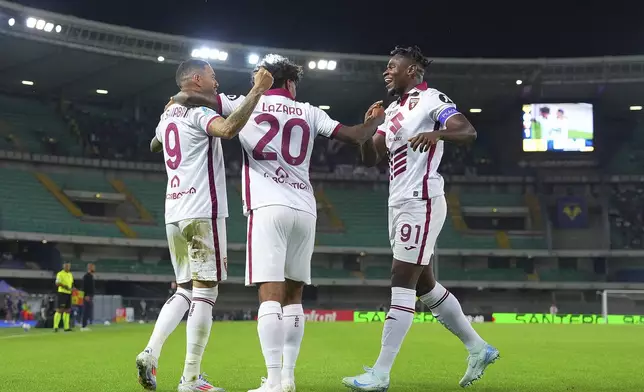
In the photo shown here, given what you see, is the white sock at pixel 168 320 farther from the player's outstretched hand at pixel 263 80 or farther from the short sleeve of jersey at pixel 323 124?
the player's outstretched hand at pixel 263 80

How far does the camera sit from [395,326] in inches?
223

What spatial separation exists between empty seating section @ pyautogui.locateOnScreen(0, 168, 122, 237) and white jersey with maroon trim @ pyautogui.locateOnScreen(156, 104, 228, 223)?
1265 inches

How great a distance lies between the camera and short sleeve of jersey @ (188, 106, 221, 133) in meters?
5.69

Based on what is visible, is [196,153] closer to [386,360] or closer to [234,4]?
[386,360]

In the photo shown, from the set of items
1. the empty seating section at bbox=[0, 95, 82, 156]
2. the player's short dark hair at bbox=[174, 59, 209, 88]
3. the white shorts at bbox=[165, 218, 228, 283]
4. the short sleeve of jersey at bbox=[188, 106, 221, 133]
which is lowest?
the white shorts at bbox=[165, 218, 228, 283]

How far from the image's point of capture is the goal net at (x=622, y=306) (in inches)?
1328

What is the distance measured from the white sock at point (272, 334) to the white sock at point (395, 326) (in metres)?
0.93

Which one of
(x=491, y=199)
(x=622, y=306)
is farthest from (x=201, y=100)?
(x=491, y=199)

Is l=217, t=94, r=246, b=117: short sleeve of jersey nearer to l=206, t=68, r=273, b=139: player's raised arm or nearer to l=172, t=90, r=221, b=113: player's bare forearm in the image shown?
l=172, t=90, r=221, b=113: player's bare forearm

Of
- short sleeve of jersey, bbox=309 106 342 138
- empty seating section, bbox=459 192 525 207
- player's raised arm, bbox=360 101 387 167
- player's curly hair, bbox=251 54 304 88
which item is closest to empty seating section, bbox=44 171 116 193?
empty seating section, bbox=459 192 525 207

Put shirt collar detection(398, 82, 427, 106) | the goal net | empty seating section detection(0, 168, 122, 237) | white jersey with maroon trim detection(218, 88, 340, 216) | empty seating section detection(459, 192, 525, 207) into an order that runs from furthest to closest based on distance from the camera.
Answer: empty seating section detection(459, 192, 525, 207) → empty seating section detection(0, 168, 122, 237) → the goal net → shirt collar detection(398, 82, 427, 106) → white jersey with maroon trim detection(218, 88, 340, 216)

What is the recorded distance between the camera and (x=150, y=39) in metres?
36.1

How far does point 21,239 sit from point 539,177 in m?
31.0

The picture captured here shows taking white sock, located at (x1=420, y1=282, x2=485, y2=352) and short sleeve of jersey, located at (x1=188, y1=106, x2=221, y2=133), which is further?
white sock, located at (x1=420, y1=282, x2=485, y2=352)
